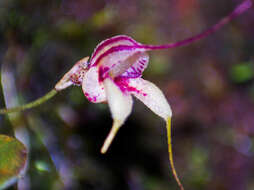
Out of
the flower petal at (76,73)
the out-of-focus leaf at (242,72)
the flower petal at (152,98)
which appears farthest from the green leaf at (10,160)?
the out-of-focus leaf at (242,72)

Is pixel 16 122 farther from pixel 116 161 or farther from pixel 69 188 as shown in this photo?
pixel 116 161

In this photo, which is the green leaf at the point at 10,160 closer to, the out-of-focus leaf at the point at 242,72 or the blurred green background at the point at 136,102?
the blurred green background at the point at 136,102

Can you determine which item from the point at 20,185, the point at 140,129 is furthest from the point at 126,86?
the point at 140,129

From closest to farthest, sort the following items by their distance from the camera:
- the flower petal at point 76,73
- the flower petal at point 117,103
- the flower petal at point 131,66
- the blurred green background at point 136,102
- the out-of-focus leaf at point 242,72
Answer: the flower petal at point 117,103 → the flower petal at point 131,66 → the flower petal at point 76,73 → the blurred green background at point 136,102 → the out-of-focus leaf at point 242,72

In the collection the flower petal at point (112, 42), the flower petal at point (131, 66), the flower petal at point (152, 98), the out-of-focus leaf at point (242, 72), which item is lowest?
the out-of-focus leaf at point (242, 72)

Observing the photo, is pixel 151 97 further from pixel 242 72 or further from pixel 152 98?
pixel 242 72
